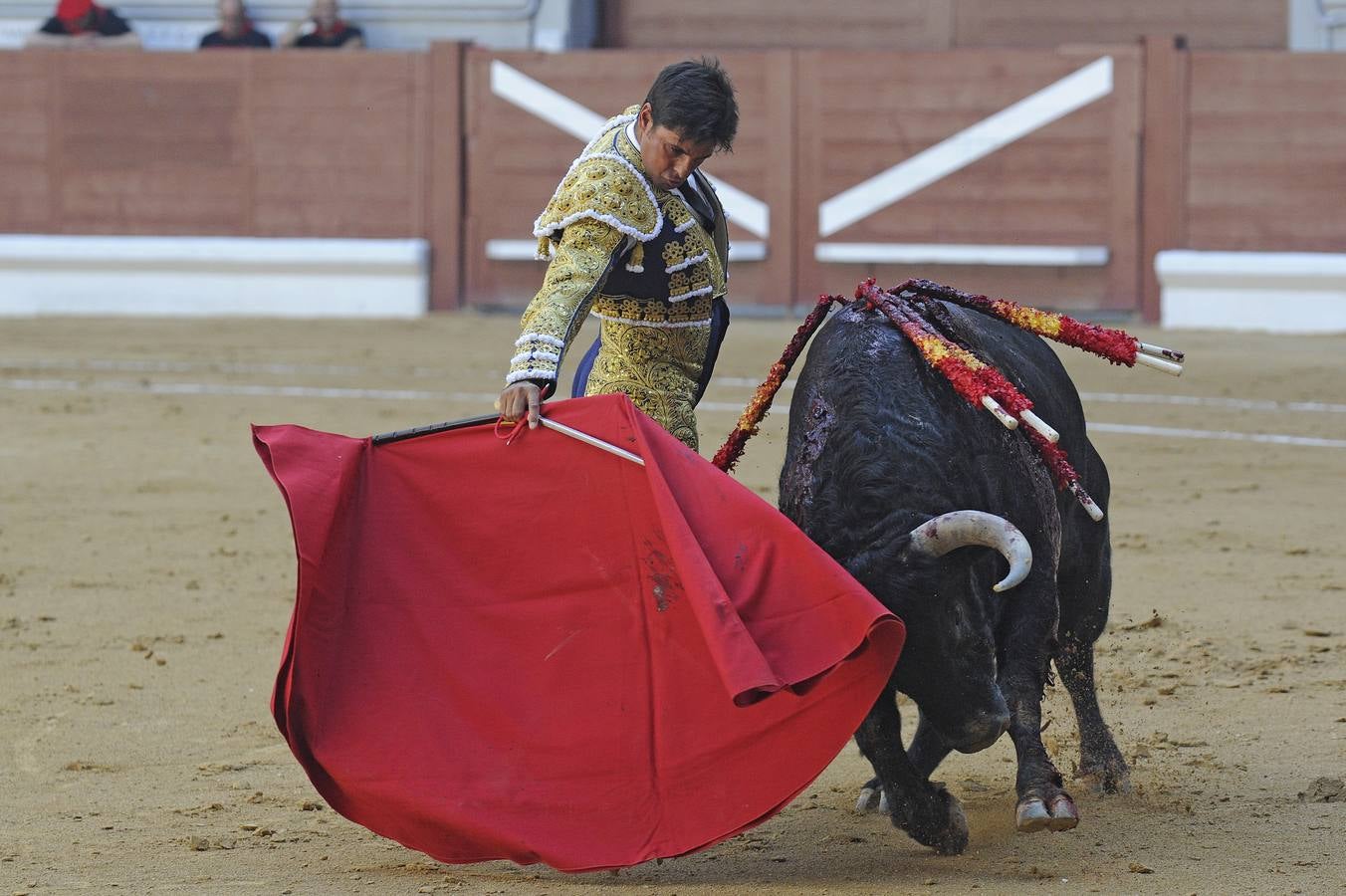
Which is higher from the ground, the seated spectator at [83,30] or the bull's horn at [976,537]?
the seated spectator at [83,30]

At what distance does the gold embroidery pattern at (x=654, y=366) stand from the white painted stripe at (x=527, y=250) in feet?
22.9

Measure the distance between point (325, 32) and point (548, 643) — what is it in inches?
330

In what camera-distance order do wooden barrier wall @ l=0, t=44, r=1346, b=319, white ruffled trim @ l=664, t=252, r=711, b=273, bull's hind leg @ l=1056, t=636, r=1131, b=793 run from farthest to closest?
wooden barrier wall @ l=0, t=44, r=1346, b=319 < bull's hind leg @ l=1056, t=636, r=1131, b=793 < white ruffled trim @ l=664, t=252, r=711, b=273

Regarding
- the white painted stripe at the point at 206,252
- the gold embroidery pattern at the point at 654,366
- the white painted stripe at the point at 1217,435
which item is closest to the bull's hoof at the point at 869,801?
the gold embroidery pattern at the point at 654,366

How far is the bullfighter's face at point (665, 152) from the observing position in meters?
2.46

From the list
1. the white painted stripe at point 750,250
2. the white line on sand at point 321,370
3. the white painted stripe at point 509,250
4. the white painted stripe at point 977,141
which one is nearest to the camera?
the white line on sand at point 321,370

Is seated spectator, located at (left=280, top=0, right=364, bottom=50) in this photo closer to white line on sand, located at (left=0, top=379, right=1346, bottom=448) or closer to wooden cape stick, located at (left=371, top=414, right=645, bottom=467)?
white line on sand, located at (left=0, top=379, right=1346, bottom=448)

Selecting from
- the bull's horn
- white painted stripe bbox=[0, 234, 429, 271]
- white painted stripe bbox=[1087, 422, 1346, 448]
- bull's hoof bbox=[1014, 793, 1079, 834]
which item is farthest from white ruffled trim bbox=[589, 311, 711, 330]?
white painted stripe bbox=[0, 234, 429, 271]

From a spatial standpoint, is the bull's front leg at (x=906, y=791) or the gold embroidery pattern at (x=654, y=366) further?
the gold embroidery pattern at (x=654, y=366)

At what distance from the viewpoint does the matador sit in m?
2.44

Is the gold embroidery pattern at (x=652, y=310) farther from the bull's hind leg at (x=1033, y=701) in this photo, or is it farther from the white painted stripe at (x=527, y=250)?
the white painted stripe at (x=527, y=250)

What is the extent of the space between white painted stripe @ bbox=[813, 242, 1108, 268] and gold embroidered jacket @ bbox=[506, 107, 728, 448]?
6945 mm

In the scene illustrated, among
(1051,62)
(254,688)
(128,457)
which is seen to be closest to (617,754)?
(254,688)

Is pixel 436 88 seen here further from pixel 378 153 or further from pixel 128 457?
pixel 128 457
